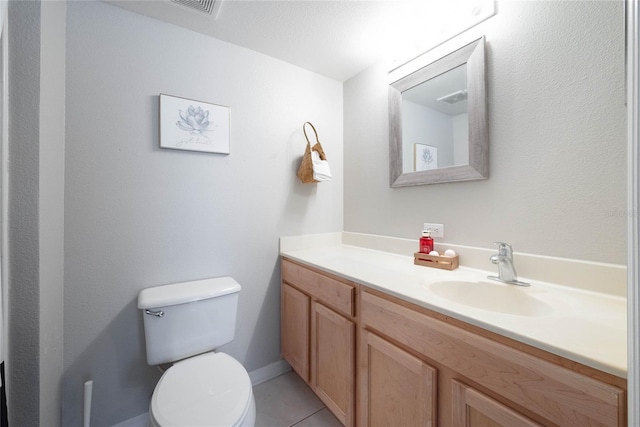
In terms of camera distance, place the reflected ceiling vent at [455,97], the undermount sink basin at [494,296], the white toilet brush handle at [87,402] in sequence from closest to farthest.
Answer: the undermount sink basin at [494,296]
the white toilet brush handle at [87,402]
the reflected ceiling vent at [455,97]

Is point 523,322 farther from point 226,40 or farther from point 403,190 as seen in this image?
point 226,40

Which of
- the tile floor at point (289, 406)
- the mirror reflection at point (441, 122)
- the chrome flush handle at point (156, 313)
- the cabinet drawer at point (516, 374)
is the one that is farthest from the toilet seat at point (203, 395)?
the mirror reflection at point (441, 122)

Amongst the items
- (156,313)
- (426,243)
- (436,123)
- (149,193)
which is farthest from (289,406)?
(436,123)

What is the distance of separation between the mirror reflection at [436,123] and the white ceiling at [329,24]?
0.23 m

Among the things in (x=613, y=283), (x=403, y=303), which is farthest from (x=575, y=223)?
(x=403, y=303)

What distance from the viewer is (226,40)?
1.52 meters

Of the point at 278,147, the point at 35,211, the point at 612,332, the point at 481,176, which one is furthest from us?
the point at 278,147

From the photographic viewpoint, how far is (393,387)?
95cm

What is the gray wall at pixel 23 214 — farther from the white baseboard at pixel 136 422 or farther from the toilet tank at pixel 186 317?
the white baseboard at pixel 136 422

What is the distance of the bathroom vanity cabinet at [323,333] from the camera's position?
1.15 meters

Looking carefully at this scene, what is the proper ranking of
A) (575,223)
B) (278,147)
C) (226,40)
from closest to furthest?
(575,223)
(226,40)
(278,147)

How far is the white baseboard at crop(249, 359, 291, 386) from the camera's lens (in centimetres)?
163

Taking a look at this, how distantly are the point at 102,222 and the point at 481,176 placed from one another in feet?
6.11

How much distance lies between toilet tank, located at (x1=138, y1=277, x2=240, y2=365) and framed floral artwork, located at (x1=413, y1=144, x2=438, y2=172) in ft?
4.14
